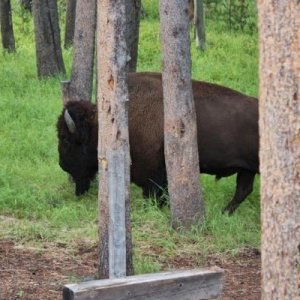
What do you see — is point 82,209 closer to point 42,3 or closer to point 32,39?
point 42,3

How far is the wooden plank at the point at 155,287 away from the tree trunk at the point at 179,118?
2.87 m

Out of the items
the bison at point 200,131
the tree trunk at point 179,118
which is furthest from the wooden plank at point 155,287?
the bison at point 200,131

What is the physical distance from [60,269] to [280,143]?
405cm

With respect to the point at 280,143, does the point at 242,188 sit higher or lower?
lower

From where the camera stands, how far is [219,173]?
10648 mm

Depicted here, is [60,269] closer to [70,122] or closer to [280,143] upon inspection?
[70,122]

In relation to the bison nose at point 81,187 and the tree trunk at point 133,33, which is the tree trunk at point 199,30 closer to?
the tree trunk at point 133,33

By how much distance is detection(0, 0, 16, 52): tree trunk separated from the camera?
19312 mm

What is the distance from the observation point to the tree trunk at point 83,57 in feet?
37.6

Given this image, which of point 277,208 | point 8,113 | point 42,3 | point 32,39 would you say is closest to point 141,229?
point 277,208

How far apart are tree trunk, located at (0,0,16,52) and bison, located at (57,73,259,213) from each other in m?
9.18

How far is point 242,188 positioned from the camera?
10.7m

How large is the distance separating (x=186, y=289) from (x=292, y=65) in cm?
216

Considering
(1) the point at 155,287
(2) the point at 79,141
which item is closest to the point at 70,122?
(2) the point at 79,141
